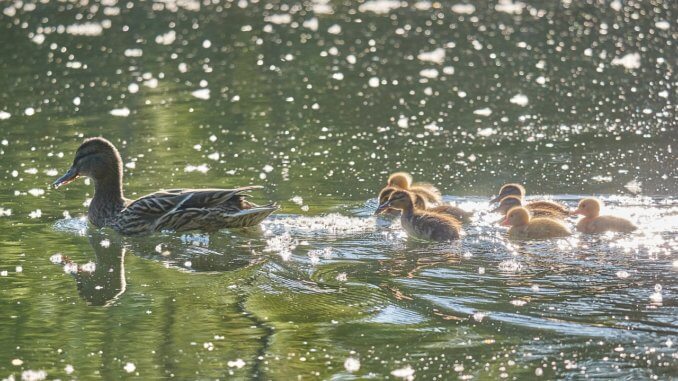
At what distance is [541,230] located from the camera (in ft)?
29.8

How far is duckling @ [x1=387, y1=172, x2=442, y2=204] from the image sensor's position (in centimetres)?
1075

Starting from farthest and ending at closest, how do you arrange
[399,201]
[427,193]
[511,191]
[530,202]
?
[427,193] → [511,191] → [530,202] → [399,201]

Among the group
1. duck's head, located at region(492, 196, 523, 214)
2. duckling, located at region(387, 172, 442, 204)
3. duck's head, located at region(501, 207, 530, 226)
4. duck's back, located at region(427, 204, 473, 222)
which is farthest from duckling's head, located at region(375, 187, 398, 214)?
duck's head, located at region(501, 207, 530, 226)

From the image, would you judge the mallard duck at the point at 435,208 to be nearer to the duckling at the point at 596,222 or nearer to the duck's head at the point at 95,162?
the duckling at the point at 596,222

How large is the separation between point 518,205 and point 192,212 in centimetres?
250

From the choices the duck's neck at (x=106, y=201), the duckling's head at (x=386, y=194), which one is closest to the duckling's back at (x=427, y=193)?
the duckling's head at (x=386, y=194)

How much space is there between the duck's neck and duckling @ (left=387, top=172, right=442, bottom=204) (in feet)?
7.55

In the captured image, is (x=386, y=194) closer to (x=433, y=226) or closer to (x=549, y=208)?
(x=433, y=226)

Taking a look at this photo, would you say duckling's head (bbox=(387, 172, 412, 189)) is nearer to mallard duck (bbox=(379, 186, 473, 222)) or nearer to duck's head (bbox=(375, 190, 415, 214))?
mallard duck (bbox=(379, 186, 473, 222))

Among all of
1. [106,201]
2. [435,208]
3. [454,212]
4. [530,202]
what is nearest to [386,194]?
[435,208]

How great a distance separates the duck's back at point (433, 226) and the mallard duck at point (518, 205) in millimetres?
577

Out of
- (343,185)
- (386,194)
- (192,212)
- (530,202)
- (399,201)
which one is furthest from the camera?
(343,185)

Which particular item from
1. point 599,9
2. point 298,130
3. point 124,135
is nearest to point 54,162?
point 124,135

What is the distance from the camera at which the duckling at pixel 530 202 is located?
32.8 ft
